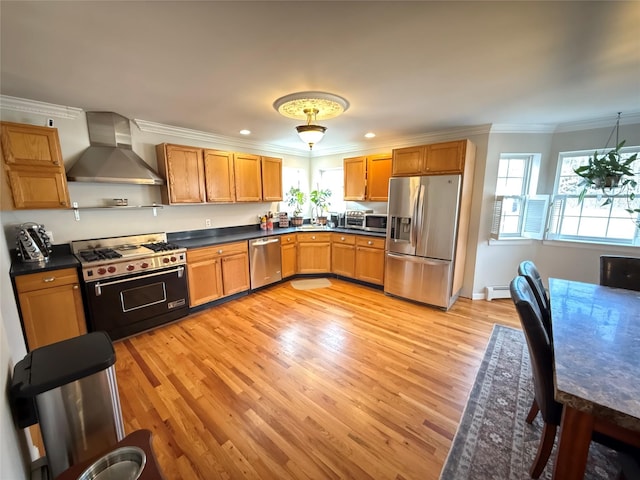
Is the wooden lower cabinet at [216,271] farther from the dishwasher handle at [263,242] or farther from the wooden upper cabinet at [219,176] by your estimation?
the wooden upper cabinet at [219,176]

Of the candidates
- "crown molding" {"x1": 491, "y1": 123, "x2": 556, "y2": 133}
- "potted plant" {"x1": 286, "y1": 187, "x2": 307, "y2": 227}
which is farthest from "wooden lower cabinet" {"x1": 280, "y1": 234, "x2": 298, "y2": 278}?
"crown molding" {"x1": 491, "y1": 123, "x2": 556, "y2": 133}

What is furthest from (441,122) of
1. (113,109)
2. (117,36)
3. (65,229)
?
(65,229)

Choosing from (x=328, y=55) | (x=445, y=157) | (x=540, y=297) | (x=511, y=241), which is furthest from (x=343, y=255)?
(x=328, y=55)

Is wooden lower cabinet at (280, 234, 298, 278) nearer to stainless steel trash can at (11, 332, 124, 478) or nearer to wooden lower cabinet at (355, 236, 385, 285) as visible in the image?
wooden lower cabinet at (355, 236, 385, 285)

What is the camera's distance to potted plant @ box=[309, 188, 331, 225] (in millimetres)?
5230

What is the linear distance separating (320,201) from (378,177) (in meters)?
1.44

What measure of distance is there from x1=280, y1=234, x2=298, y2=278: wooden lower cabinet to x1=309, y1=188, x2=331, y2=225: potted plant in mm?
880

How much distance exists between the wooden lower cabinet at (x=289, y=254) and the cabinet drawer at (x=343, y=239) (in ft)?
2.33

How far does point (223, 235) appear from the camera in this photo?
→ 418cm

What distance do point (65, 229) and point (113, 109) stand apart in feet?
4.64

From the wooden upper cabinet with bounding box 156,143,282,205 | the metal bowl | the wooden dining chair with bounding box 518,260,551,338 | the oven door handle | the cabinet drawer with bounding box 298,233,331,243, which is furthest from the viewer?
the cabinet drawer with bounding box 298,233,331,243

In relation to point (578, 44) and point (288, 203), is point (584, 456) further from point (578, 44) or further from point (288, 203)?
point (288, 203)

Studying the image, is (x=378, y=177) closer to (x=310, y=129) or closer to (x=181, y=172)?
(x=310, y=129)

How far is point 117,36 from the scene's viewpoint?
1.50m
